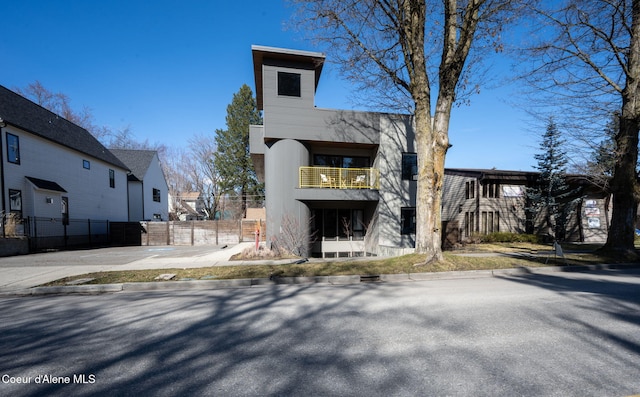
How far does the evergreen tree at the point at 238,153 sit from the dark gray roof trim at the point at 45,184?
58.4 feet

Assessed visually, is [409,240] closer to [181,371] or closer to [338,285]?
[338,285]

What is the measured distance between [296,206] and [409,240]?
22.3 ft

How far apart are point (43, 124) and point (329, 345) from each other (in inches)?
1021

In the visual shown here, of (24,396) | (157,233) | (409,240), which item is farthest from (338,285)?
(157,233)

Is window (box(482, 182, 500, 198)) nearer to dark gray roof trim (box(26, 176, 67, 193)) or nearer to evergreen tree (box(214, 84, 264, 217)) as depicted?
evergreen tree (box(214, 84, 264, 217))

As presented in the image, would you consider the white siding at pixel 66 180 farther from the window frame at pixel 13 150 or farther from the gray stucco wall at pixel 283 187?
the gray stucco wall at pixel 283 187

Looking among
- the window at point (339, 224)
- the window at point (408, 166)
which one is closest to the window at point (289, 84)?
the window at point (339, 224)

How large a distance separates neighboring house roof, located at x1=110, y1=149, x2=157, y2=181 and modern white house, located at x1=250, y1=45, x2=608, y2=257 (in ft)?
62.5

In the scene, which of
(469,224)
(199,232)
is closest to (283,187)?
(199,232)

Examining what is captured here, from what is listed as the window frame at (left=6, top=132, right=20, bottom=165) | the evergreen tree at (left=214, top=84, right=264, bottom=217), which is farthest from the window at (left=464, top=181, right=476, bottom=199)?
the window frame at (left=6, top=132, right=20, bottom=165)

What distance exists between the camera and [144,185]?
3022 cm

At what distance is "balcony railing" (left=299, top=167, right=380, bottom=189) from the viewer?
1501 centimetres

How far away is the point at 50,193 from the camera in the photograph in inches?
723

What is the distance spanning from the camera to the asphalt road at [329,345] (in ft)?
9.28
